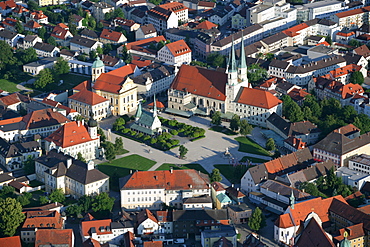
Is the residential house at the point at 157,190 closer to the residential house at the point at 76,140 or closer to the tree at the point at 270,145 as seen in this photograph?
the residential house at the point at 76,140

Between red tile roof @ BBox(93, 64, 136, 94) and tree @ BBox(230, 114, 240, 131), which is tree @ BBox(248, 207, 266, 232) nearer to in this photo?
tree @ BBox(230, 114, 240, 131)

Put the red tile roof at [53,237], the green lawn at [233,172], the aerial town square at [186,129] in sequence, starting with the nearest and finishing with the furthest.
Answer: the red tile roof at [53,237]
the aerial town square at [186,129]
the green lawn at [233,172]

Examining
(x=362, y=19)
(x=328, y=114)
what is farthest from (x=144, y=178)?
(x=362, y=19)

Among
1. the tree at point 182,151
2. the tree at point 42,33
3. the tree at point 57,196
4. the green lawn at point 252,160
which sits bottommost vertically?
the tree at point 42,33

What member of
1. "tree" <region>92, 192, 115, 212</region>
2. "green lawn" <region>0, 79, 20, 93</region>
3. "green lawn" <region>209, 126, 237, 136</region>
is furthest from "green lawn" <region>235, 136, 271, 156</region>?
"green lawn" <region>0, 79, 20, 93</region>

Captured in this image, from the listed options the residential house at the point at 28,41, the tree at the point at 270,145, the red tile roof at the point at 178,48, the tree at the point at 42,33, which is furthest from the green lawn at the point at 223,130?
the tree at the point at 42,33
